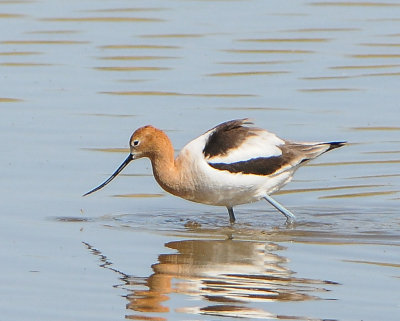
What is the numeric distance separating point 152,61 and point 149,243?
6.51m

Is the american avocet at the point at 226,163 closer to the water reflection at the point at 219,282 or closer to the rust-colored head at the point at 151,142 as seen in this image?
the rust-colored head at the point at 151,142

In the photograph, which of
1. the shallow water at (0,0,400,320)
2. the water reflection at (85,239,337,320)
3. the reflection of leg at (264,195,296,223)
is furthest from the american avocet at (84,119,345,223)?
the water reflection at (85,239,337,320)

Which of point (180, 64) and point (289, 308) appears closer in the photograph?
point (289, 308)

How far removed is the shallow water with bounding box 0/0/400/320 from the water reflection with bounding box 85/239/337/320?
0.02 m

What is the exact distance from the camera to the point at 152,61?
15.7m

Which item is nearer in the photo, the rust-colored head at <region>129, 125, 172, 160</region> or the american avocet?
the american avocet

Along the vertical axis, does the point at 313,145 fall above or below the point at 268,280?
above

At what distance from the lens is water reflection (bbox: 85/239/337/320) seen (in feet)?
25.1

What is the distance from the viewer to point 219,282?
8.28 metres

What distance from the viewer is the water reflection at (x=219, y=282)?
25.1 feet

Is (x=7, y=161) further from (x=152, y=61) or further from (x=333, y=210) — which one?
(x=152, y=61)

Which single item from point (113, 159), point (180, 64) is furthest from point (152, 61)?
point (113, 159)

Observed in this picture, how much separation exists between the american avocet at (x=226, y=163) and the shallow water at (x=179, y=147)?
28 cm

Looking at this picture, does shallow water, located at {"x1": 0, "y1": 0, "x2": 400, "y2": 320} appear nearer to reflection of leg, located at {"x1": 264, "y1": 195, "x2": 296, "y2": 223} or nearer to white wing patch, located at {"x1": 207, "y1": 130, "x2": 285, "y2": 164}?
reflection of leg, located at {"x1": 264, "y1": 195, "x2": 296, "y2": 223}
